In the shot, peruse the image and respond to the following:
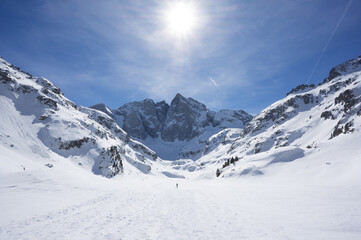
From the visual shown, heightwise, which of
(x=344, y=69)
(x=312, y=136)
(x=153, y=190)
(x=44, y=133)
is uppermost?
(x=344, y=69)

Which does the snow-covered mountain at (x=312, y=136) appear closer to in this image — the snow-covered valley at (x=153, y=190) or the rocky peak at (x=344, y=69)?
the rocky peak at (x=344, y=69)

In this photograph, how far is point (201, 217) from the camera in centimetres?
1110

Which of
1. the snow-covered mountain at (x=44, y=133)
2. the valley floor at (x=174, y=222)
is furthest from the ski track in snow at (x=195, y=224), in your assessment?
the snow-covered mountain at (x=44, y=133)

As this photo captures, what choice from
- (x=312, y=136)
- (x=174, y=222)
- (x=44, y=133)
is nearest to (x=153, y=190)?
(x=174, y=222)

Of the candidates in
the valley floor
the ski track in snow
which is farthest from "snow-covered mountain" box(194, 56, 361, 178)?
the ski track in snow

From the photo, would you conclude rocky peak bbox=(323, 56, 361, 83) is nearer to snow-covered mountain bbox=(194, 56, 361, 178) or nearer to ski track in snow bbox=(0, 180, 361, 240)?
snow-covered mountain bbox=(194, 56, 361, 178)

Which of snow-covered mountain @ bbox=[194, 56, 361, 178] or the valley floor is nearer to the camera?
the valley floor

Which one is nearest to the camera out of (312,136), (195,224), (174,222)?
(195,224)

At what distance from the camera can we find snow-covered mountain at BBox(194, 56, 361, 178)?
38.3 m

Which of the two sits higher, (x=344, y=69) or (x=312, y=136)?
(x=344, y=69)

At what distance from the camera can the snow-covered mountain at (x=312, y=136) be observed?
38312mm

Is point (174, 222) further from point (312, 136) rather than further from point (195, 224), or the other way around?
point (312, 136)

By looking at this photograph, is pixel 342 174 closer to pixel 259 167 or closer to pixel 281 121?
pixel 259 167

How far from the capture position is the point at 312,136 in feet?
342
